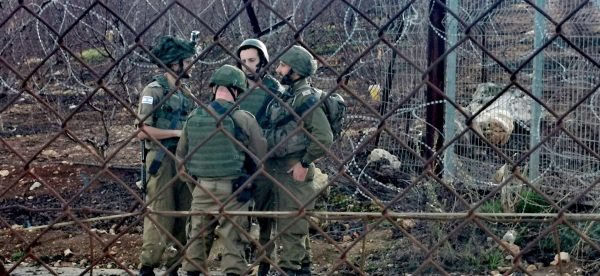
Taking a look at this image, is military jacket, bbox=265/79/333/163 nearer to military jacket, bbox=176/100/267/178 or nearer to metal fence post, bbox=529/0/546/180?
military jacket, bbox=176/100/267/178

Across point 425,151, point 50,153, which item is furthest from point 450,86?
point 50,153

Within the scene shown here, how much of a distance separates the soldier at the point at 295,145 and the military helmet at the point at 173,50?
554 millimetres

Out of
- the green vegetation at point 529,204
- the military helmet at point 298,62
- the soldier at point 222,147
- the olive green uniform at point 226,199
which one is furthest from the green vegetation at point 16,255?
the green vegetation at point 529,204

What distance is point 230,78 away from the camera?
4539mm

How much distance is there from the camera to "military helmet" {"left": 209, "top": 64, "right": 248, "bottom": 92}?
452cm

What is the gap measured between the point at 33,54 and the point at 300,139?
16.7ft

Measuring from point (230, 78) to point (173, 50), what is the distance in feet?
1.64

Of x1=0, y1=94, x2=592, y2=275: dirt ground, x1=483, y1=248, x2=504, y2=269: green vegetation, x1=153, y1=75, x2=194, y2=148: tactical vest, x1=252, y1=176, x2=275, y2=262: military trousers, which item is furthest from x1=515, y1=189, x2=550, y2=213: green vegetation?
x1=153, y1=75, x2=194, y2=148: tactical vest

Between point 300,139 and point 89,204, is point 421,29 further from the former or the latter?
point 89,204

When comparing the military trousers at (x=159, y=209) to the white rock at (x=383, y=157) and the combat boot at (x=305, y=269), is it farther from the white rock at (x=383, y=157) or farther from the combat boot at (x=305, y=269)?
the white rock at (x=383, y=157)

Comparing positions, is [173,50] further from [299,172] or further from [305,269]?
[305,269]

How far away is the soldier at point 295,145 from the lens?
489 centimetres

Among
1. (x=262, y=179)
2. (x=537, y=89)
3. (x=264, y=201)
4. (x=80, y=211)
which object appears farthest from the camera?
(x=537, y=89)

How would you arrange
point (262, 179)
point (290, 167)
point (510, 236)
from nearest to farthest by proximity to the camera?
point (290, 167) < point (262, 179) < point (510, 236)
